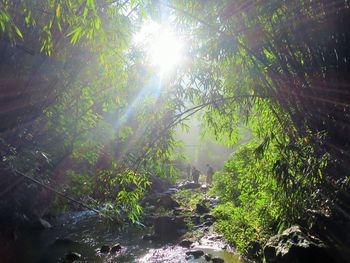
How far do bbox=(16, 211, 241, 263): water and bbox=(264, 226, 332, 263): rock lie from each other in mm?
1832

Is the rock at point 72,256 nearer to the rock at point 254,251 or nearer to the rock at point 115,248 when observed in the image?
the rock at point 115,248

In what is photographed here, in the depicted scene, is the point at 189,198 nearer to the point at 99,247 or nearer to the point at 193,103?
the point at 99,247

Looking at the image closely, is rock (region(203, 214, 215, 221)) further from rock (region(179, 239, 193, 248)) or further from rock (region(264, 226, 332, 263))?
rock (region(264, 226, 332, 263))

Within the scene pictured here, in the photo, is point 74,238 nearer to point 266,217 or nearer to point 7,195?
point 7,195

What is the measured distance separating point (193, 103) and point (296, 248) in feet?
9.28

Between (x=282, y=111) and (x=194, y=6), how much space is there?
1866 millimetres

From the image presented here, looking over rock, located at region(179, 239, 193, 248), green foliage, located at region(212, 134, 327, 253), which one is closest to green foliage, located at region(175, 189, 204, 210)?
green foliage, located at region(212, 134, 327, 253)

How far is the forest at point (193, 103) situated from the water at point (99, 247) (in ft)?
0.26

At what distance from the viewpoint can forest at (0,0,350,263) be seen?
3.47 m

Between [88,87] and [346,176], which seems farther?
[88,87]

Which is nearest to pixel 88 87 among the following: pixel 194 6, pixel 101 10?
pixel 194 6

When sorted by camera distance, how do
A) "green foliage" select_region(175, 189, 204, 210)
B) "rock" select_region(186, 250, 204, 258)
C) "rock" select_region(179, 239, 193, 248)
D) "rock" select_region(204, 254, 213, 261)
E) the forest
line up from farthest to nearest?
"green foliage" select_region(175, 189, 204, 210) → "rock" select_region(179, 239, 193, 248) → "rock" select_region(186, 250, 204, 258) → "rock" select_region(204, 254, 213, 261) → the forest

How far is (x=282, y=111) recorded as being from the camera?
4336 millimetres

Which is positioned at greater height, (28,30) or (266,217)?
(28,30)
